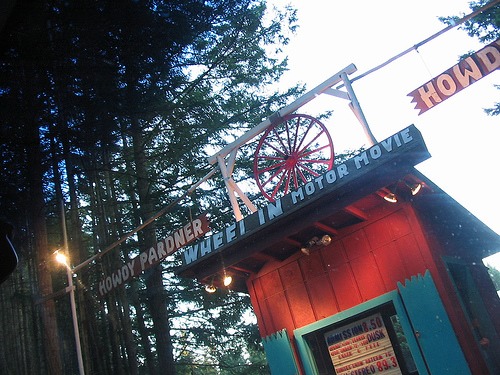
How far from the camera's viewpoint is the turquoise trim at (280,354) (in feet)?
26.6

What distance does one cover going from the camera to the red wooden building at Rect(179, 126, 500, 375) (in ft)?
21.9

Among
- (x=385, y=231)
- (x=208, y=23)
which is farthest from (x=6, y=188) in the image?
(x=385, y=231)

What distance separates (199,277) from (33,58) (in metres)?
6.23

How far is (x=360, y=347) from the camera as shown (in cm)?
810

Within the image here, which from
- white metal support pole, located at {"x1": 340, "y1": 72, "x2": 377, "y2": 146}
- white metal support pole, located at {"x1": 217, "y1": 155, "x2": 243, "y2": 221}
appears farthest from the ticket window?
white metal support pole, located at {"x1": 340, "y1": 72, "x2": 377, "y2": 146}

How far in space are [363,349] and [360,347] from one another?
59 mm

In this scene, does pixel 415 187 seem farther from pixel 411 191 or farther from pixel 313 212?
pixel 313 212

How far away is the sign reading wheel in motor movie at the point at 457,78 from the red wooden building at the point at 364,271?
428 mm

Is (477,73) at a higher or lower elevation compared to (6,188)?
lower

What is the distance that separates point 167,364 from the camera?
43.0ft

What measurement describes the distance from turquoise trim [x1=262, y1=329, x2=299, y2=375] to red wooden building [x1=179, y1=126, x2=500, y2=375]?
0.06 feet

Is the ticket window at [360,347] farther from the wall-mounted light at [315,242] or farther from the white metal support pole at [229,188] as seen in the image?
the white metal support pole at [229,188]

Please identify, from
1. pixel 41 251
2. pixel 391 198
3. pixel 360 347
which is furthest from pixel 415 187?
pixel 41 251

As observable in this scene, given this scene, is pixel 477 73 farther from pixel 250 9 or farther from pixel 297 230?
pixel 250 9
